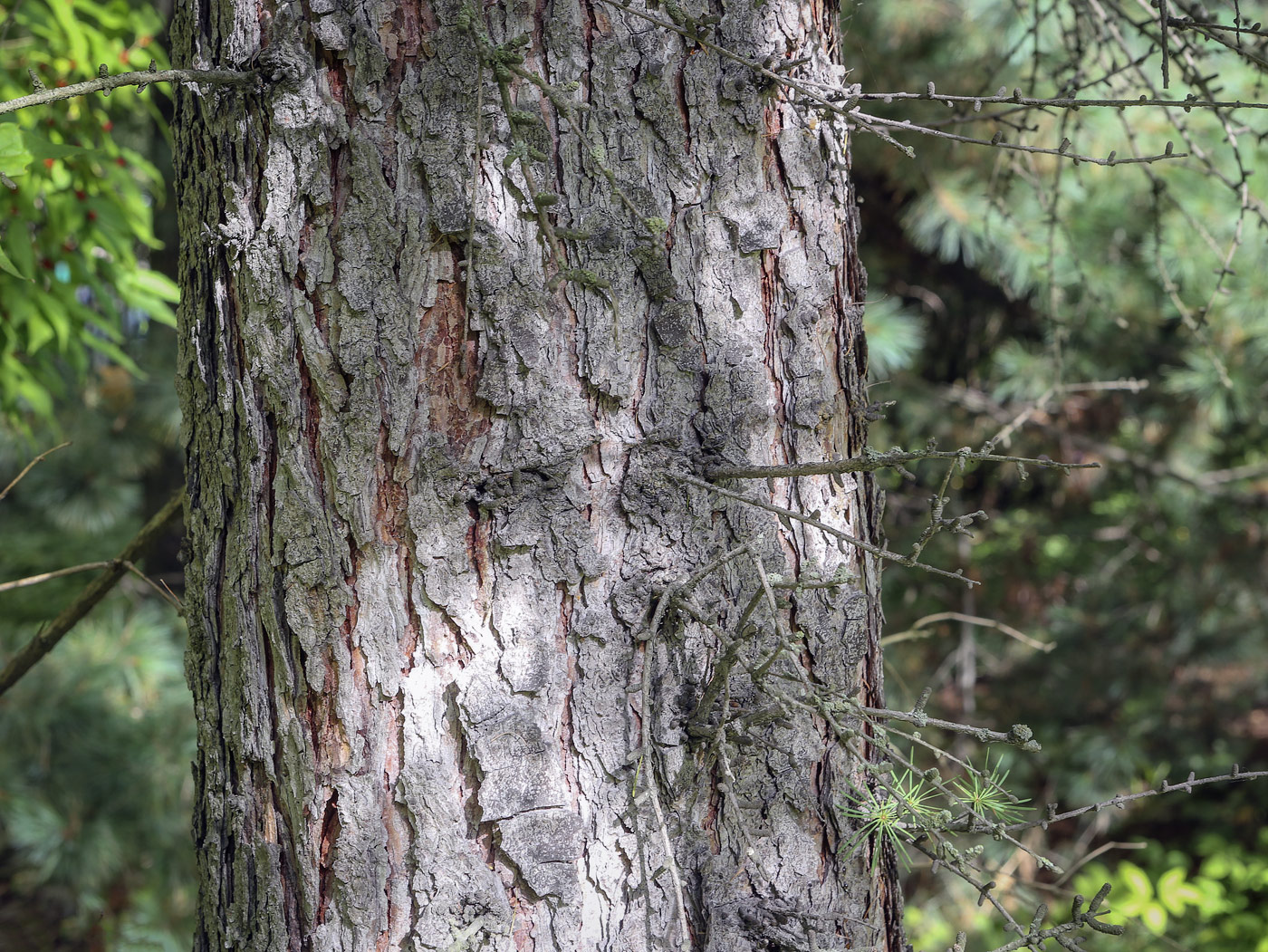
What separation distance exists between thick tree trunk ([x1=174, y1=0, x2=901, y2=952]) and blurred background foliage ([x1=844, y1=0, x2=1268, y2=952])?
2.22 meters

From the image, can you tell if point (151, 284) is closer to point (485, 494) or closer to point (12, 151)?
point (12, 151)

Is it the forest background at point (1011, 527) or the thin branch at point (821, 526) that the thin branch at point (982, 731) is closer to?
the thin branch at point (821, 526)

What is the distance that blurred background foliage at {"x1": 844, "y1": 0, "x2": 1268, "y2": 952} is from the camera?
3039mm

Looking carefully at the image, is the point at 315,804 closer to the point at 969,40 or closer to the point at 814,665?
the point at 814,665

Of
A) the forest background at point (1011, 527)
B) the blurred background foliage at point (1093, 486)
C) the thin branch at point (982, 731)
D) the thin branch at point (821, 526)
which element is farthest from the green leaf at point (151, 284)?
the blurred background foliage at point (1093, 486)

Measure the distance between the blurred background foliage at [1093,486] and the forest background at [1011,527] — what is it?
0.05 feet

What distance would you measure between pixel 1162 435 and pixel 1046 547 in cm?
82

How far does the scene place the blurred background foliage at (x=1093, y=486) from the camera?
3.04 m

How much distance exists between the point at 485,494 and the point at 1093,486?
3806mm

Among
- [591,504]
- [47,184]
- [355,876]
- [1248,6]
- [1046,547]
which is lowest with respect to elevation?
[355,876]

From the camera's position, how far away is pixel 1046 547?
4.44 metres

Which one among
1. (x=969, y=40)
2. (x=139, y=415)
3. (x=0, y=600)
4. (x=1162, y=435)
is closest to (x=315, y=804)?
(x=0, y=600)

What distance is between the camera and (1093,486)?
403cm

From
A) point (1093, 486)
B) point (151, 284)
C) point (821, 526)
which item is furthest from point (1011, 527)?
point (821, 526)
